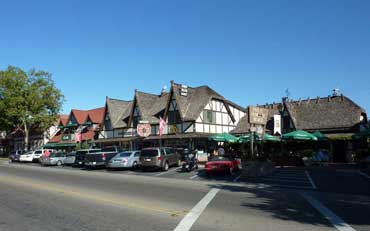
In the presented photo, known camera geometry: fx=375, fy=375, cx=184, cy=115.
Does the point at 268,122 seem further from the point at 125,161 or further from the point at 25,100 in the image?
the point at 25,100

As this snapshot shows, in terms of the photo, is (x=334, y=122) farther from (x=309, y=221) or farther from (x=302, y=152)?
(x=309, y=221)

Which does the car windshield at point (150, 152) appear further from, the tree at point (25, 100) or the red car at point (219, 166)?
the tree at point (25, 100)

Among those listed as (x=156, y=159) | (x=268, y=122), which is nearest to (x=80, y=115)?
(x=268, y=122)

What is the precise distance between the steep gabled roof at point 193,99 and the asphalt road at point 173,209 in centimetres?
2362

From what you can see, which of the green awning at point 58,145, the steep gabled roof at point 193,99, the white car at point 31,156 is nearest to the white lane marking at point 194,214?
the steep gabled roof at point 193,99

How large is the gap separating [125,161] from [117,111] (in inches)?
848

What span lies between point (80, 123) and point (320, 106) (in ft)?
115

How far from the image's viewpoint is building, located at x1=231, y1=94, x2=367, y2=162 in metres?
33.6

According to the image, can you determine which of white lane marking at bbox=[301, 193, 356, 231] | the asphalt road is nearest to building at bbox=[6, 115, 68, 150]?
the asphalt road

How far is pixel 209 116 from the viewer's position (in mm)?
41125

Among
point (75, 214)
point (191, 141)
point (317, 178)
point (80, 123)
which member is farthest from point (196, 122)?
point (75, 214)

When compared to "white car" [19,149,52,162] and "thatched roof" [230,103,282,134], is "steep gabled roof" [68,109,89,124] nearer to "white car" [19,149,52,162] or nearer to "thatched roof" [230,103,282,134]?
"white car" [19,149,52,162]

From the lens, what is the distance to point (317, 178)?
20453mm

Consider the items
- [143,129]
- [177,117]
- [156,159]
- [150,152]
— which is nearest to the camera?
[156,159]
